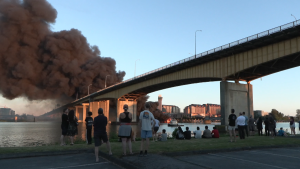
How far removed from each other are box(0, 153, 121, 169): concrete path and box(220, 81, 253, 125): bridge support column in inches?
1107

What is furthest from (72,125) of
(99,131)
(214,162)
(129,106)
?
(129,106)

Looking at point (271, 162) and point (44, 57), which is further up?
point (44, 57)

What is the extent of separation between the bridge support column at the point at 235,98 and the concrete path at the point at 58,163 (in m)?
28.1

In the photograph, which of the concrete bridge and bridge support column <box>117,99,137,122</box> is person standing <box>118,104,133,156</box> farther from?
bridge support column <box>117,99,137,122</box>

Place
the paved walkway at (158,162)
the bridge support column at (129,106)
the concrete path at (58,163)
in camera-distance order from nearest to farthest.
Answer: the paved walkway at (158,162) → the concrete path at (58,163) → the bridge support column at (129,106)

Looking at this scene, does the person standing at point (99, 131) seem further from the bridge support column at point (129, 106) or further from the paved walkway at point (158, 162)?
the bridge support column at point (129, 106)

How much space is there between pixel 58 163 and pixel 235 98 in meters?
31.0

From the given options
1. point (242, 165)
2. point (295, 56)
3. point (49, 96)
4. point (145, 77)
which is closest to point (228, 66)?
point (295, 56)

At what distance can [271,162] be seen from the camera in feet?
24.2

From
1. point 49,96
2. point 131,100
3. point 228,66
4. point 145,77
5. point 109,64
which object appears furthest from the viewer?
point 109,64

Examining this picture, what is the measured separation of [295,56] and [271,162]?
2501cm

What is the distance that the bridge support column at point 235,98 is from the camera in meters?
34.0

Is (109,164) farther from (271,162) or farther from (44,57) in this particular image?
(44,57)

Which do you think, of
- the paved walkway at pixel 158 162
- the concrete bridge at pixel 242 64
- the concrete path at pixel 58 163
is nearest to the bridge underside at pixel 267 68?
the concrete bridge at pixel 242 64
